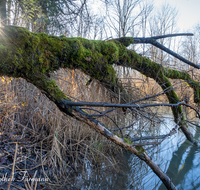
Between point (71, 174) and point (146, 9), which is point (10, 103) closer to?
point (71, 174)

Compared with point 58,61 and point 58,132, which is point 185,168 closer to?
point 58,132

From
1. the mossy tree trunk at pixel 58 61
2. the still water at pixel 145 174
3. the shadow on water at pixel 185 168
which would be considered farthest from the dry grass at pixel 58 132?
the shadow on water at pixel 185 168

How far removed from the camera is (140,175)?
2637 mm

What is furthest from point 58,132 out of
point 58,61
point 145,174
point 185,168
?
point 185,168

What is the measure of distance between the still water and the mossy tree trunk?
0.87 m

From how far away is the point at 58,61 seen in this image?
1881 mm

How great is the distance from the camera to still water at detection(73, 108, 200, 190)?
2318 millimetres

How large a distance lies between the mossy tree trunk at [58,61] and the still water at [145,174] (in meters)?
0.87

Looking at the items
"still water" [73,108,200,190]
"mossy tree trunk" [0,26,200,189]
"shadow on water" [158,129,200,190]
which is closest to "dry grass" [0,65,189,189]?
"still water" [73,108,200,190]

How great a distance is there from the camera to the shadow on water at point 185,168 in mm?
2627

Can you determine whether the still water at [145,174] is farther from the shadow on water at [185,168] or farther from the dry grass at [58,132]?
the dry grass at [58,132]

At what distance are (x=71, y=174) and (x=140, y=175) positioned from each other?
1203 mm

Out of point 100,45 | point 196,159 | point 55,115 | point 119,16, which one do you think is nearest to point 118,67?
point 100,45

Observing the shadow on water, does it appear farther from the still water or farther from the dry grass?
the dry grass
